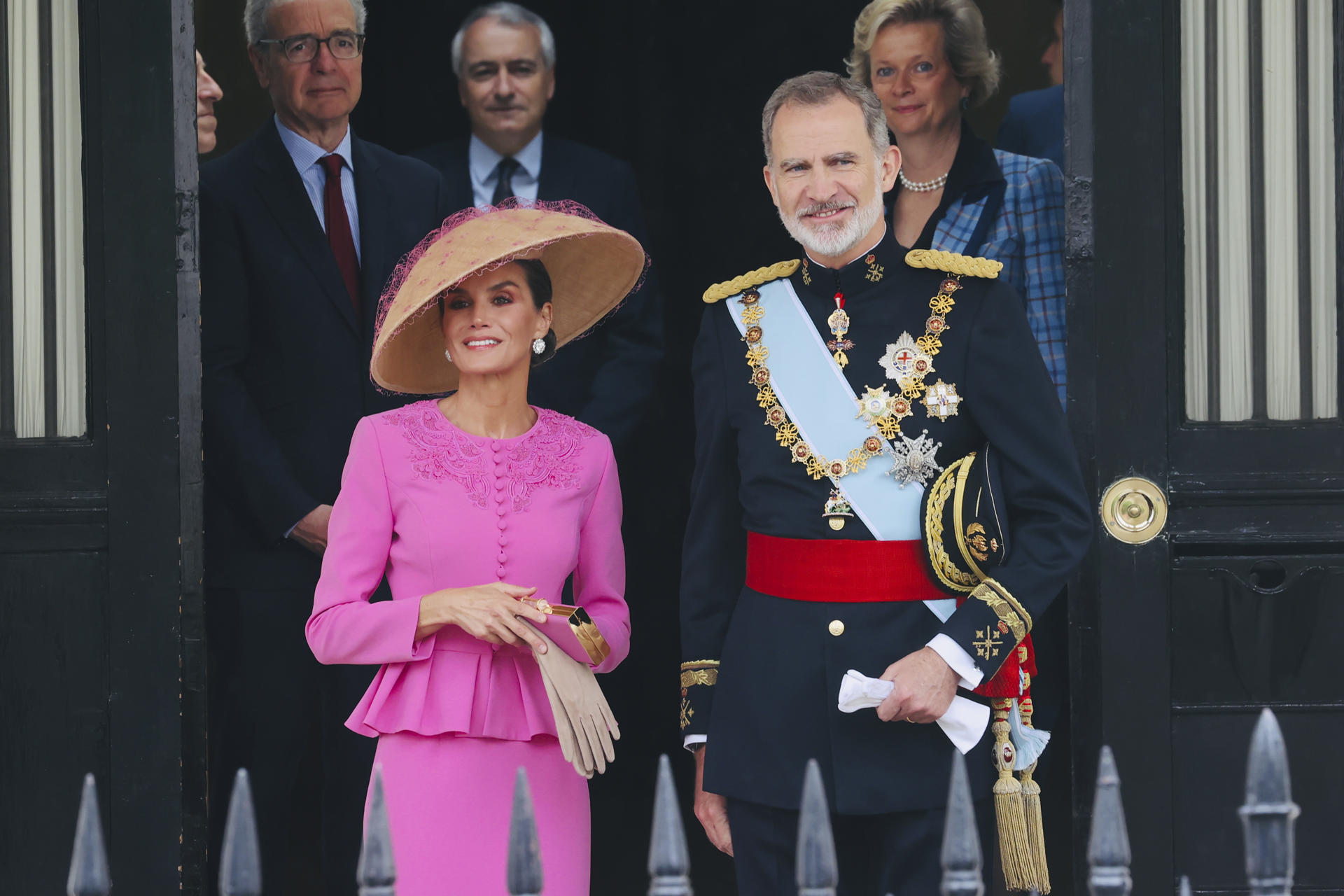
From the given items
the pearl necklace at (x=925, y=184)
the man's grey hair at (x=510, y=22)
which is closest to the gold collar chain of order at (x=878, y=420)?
the pearl necklace at (x=925, y=184)

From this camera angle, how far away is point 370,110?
604 cm

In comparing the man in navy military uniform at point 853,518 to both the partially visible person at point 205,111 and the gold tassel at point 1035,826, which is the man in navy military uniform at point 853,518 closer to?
the gold tassel at point 1035,826

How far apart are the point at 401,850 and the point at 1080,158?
204cm

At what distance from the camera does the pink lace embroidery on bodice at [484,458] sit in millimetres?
3104

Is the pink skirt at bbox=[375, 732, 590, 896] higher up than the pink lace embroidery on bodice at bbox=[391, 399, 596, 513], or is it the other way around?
the pink lace embroidery on bodice at bbox=[391, 399, 596, 513]

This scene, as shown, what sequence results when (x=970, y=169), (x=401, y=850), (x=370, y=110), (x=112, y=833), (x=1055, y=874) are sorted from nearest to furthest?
(x=401, y=850)
(x=112, y=833)
(x=970, y=169)
(x=1055, y=874)
(x=370, y=110)

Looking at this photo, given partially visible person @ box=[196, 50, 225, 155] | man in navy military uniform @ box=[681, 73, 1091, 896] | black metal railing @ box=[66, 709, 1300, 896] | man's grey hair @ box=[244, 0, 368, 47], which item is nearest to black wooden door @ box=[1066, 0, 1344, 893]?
man in navy military uniform @ box=[681, 73, 1091, 896]

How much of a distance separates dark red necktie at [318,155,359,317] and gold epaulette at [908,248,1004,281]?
1.80 meters

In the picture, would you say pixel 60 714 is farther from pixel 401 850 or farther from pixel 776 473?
pixel 776 473

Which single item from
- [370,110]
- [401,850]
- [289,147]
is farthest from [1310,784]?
[370,110]

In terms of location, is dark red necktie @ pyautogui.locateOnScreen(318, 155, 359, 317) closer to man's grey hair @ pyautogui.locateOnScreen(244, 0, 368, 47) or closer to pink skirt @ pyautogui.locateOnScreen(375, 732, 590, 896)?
man's grey hair @ pyautogui.locateOnScreen(244, 0, 368, 47)

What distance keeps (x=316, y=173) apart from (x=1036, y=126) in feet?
6.70

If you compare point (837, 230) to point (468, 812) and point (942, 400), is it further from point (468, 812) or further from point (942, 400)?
point (468, 812)

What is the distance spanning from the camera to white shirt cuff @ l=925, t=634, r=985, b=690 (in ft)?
9.29
